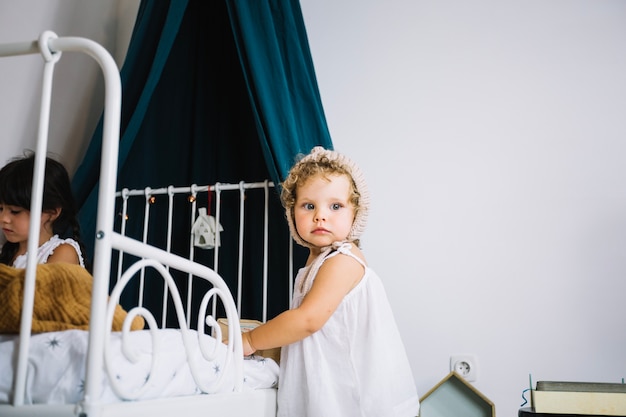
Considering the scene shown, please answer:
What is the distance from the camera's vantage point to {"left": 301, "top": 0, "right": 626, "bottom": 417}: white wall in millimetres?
1822

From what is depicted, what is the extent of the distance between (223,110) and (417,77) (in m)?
0.67

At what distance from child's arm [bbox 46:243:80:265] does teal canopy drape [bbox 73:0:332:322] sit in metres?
0.25

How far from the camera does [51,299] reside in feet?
2.83

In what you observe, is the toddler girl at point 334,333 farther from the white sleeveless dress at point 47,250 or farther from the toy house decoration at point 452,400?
the white sleeveless dress at point 47,250

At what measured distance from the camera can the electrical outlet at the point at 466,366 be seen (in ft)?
5.99

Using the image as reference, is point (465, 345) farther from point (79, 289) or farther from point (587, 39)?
point (79, 289)

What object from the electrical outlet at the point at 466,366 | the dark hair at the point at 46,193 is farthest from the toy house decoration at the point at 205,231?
the electrical outlet at the point at 466,366

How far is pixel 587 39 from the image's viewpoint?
1.99m

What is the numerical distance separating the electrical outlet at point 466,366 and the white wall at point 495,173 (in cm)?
2

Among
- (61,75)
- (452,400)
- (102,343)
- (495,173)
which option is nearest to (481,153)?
(495,173)

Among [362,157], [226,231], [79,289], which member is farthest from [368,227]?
[79,289]

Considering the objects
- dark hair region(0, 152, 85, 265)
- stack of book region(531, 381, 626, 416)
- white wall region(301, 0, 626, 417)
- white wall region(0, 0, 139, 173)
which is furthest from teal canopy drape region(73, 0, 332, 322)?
stack of book region(531, 381, 626, 416)

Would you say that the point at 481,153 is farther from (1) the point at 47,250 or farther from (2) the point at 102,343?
(2) the point at 102,343

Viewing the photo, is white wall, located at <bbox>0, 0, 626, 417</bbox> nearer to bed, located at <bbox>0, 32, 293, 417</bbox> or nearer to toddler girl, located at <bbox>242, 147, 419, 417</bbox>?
toddler girl, located at <bbox>242, 147, 419, 417</bbox>
